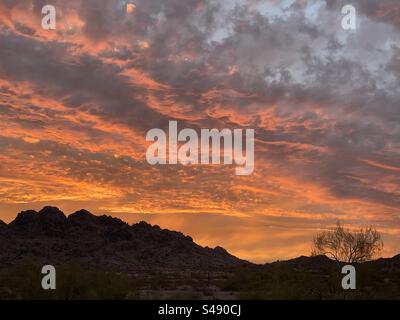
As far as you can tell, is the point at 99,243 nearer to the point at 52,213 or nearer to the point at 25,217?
the point at 52,213

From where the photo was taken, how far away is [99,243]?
13238cm

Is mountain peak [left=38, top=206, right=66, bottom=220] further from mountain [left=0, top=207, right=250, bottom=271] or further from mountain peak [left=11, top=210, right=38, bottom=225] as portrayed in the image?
mountain peak [left=11, top=210, right=38, bottom=225]

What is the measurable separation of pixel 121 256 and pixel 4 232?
3375 centimetres

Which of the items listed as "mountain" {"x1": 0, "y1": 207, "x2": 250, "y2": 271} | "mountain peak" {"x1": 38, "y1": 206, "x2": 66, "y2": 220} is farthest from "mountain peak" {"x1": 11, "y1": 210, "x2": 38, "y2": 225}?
"mountain peak" {"x1": 38, "y1": 206, "x2": 66, "y2": 220}

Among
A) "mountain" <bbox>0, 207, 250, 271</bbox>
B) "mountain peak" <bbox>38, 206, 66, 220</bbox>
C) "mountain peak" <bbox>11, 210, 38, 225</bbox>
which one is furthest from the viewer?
"mountain peak" <bbox>38, 206, 66, 220</bbox>

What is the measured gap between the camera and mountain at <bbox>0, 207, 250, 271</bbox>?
119 m

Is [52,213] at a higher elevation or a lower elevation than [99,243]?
higher

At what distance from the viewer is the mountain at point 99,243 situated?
119 meters

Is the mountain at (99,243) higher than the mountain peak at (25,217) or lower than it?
lower

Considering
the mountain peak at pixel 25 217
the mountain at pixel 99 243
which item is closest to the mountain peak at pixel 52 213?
the mountain at pixel 99 243

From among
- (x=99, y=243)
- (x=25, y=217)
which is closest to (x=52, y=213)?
(x=25, y=217)

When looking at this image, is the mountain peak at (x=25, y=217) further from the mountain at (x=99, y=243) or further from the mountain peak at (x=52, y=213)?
the mountain peak at (x=52, y=213)

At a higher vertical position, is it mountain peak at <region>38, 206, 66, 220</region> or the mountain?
mountain peak at <region>38, 206, 66, 220</region>
